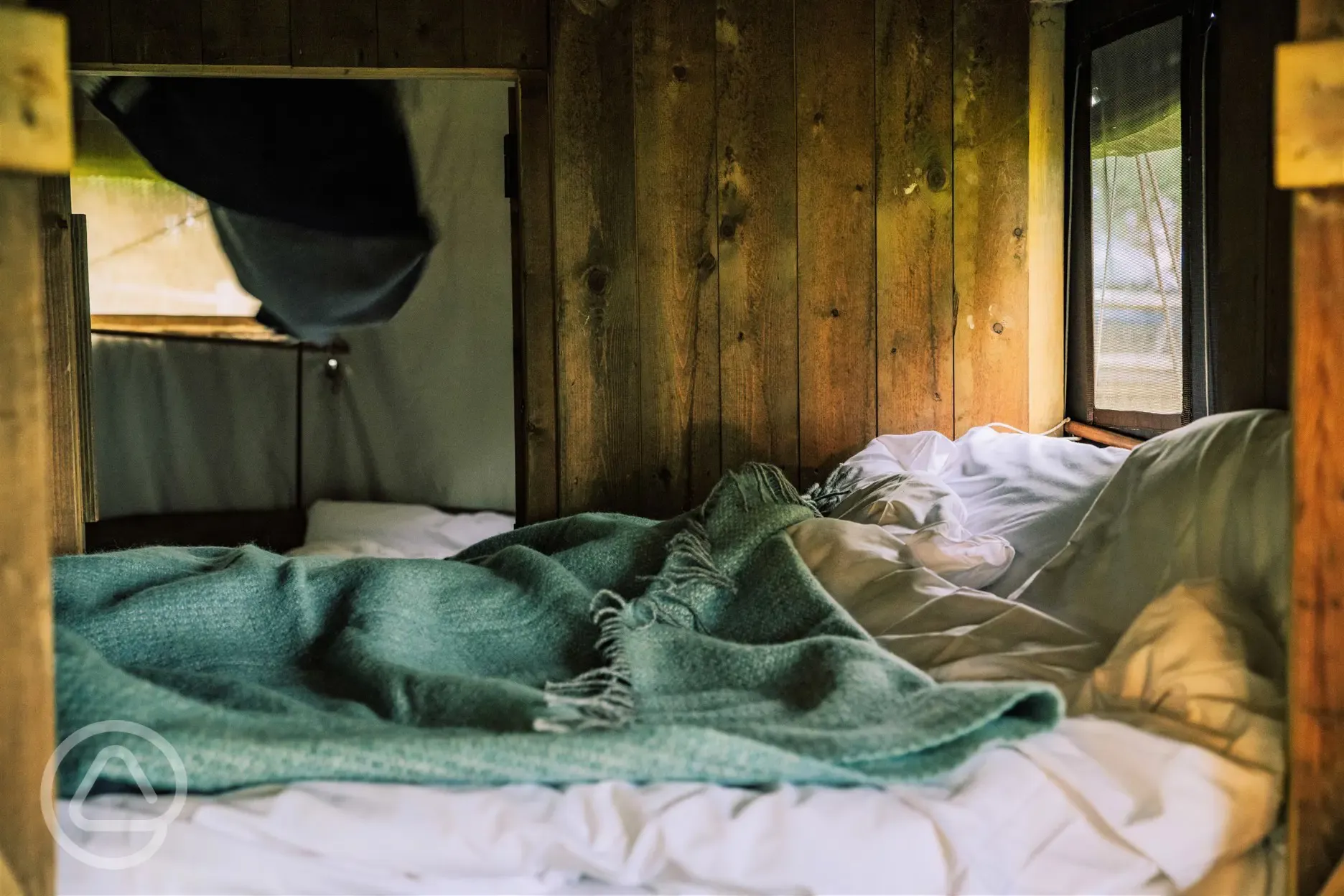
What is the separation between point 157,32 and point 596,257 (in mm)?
1047

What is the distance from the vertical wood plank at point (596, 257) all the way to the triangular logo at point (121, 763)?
65.1 inches

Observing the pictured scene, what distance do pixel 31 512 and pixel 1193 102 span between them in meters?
1.96

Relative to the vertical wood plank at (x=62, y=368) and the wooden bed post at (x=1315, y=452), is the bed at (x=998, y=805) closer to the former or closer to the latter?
the wooden bed post at (x=1315, y=452)

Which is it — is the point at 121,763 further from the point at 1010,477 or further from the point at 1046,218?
the point at 1046,218

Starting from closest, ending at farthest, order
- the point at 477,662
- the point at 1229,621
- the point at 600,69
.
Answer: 1. the point at 1229,621
2. the point at 477,662
3. the point at 600,69

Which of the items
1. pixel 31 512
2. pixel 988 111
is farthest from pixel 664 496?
pixel 31 512

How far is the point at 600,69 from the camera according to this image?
8.93 ft

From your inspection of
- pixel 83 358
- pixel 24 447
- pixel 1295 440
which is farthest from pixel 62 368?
pixel 1295 440

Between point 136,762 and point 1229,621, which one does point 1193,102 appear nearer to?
point 1229,621

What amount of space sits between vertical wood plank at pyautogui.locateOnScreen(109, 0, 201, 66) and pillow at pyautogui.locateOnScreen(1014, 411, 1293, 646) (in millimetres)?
2077

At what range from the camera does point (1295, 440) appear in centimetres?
124

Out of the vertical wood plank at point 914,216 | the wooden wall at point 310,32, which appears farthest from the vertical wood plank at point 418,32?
the vertical wood plank at point 914,216

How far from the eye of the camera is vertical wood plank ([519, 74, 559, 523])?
2805mm

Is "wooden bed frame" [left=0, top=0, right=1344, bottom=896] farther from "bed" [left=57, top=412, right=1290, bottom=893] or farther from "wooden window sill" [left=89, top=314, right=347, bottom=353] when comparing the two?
"wooden window sill" [left=89, top=314, right=347, bottom=353]
